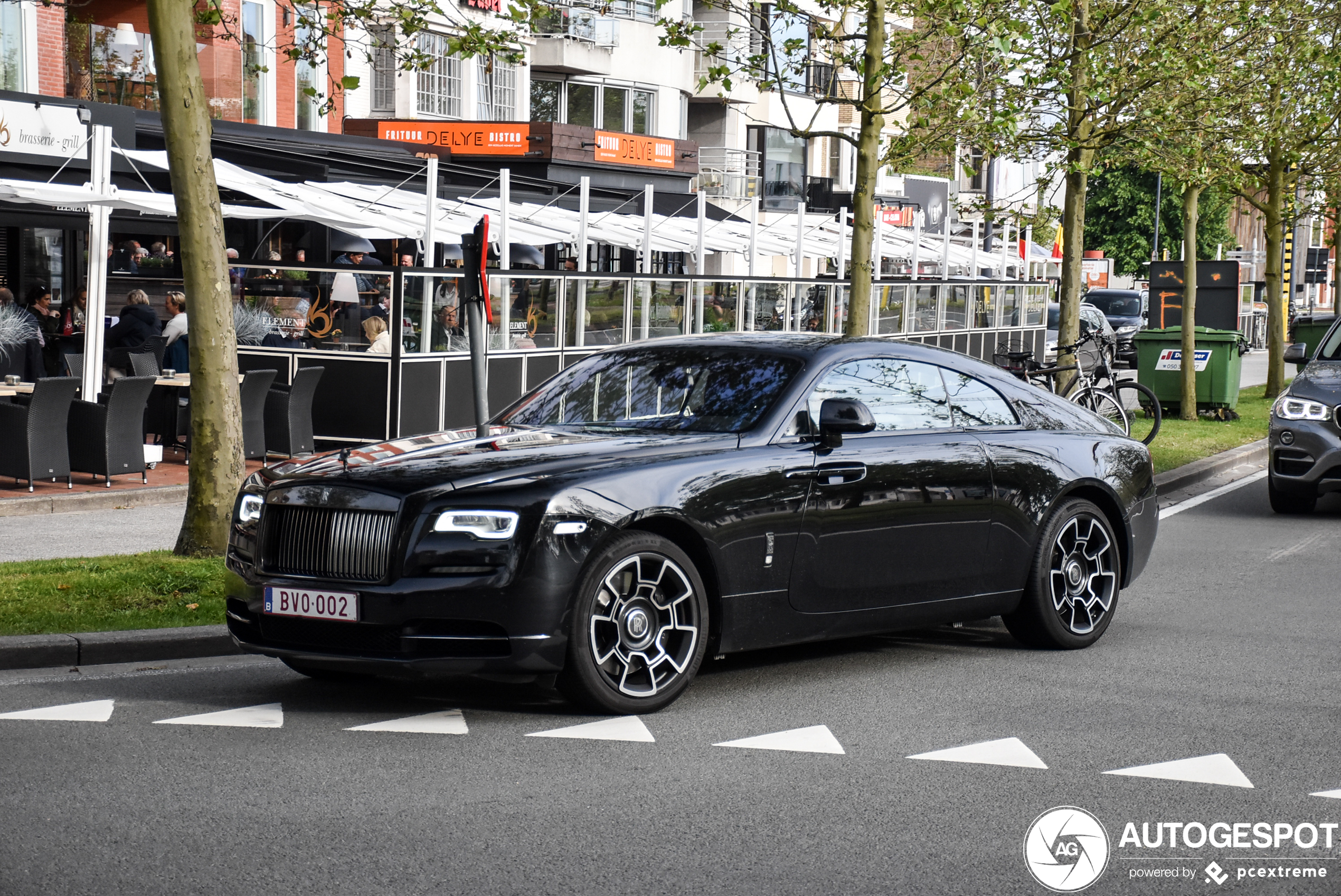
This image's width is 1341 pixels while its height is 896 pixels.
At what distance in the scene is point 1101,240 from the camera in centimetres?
9750

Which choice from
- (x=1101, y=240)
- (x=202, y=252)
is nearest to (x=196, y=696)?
(x=202, y=252)

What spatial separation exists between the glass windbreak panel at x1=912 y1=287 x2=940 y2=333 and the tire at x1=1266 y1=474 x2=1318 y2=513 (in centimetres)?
1513

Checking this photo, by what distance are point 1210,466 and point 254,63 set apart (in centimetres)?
1871

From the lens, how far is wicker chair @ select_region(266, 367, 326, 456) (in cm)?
1692

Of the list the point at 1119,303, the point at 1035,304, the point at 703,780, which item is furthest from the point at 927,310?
the point at 703,780

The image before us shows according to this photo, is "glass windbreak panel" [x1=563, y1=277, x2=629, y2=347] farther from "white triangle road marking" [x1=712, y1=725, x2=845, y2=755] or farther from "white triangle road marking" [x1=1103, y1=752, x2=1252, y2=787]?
"white triangle road marking" [x1=1103, y1=752, x2=1252, y2=787]

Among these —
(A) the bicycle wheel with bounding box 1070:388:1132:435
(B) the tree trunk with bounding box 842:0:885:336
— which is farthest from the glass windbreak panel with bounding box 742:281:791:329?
(B) the tree trunk with bounding box 842:0:885:336

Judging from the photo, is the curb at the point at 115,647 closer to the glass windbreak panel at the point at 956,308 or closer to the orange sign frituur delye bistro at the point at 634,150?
the glass windbreak panel at the point at 956,308

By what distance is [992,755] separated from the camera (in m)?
6.10

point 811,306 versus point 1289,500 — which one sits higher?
point 811,306

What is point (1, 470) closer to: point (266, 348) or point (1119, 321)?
point (266, 348)

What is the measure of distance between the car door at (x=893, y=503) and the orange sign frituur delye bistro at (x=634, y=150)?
34853mm

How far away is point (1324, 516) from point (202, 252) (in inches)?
363

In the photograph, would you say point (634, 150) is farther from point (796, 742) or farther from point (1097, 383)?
point (796, 742)
